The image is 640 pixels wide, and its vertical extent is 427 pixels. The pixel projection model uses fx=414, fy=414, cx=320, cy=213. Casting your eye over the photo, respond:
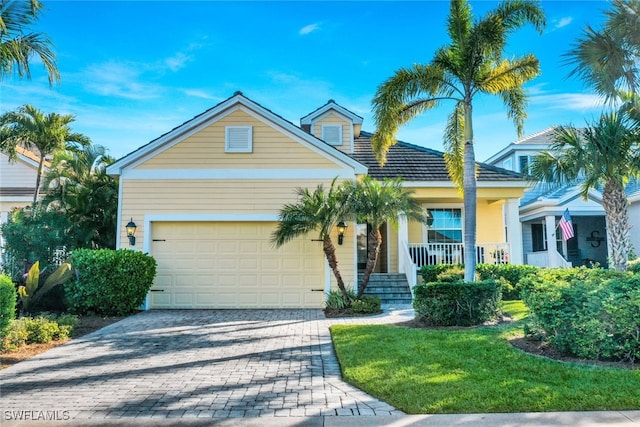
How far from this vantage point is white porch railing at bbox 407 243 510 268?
13930 millimetres

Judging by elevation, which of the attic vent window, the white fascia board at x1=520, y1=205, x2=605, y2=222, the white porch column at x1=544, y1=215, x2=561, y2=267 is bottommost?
the white porch column at x1=544, y1=215, x2=561, y2=267

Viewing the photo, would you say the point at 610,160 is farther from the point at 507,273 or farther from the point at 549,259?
the point at 549,259

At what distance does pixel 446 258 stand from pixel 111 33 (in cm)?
1206

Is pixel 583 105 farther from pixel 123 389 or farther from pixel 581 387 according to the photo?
pixel 123 389

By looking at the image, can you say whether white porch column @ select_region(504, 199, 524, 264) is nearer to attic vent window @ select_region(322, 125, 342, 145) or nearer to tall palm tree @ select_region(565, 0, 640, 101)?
tall palm tree @ select_region(565, 0, 640, 101)

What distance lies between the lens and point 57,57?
356 inches

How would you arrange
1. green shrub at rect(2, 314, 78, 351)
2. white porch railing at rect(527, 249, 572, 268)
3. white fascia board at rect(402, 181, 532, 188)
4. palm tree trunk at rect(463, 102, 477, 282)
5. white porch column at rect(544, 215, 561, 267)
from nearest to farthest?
green shrub at rect(2, 314, 78, 351)
palm tree trunk at rect(463, 102, 477, 282)
white fascia board at rect(402, 181, 532, 188)
white porch railing at rect(527, 249, 572, 268)
white porch column at rect(544, 215, 561, 267)

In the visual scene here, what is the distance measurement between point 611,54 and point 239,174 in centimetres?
925

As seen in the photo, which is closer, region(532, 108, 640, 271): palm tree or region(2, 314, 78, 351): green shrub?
region(2, 314, 78, 351): green shrub

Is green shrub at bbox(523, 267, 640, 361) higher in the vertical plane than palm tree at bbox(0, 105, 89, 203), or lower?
lower

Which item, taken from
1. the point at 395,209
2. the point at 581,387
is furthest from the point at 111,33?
the point at 581,387

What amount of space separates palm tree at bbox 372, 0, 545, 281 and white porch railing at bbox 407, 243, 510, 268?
15.2 feet


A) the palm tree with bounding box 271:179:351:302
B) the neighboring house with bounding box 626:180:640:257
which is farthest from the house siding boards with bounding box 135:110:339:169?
the neighboring house with bounding box 626:180:640:257

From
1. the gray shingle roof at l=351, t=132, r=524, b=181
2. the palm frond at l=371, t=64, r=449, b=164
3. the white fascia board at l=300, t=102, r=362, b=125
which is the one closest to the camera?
the palm frond at l=371, t=64, r=449, b=164
